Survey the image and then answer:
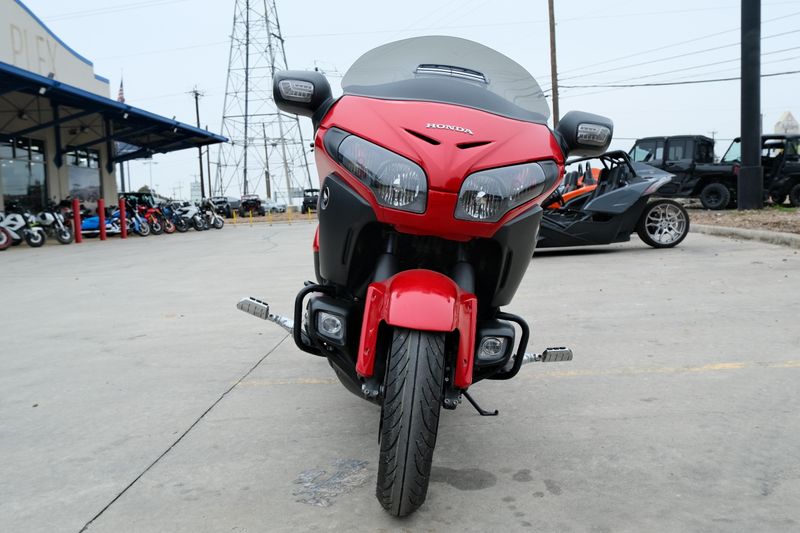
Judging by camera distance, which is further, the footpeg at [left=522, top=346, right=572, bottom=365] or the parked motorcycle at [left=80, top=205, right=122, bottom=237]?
the parked motorcycle at [left=80, top=205, right=122, bottom=237]

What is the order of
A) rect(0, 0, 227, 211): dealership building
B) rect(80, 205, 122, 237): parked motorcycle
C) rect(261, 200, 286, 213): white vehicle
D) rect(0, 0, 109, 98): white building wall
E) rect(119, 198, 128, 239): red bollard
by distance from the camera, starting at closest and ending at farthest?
rect(0, 0, 227, 211): dealership building
rect(80, 205, 122, 237): parked motorcycle
rect(0, 0, 109, 98): white building wall
rect(119, 198, 128, 239): red bollard
rect(261, 200, 286, 213): white vehicle

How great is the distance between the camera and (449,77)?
292 cm

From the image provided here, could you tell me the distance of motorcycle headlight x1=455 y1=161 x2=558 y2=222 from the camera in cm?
244

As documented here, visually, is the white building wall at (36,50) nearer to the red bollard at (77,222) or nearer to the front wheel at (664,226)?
the red bollard at (77,222)

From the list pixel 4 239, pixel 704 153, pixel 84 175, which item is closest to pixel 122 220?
pixel 4 239

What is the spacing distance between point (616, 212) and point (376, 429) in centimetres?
758

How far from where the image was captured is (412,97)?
2725 mm

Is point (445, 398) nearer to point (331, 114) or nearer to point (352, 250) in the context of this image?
point (352, 250)

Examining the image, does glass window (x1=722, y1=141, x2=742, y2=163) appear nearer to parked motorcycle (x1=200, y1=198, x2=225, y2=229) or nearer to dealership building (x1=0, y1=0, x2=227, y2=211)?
dealership building (x1=0, y1=0, x2=227, y2=211)

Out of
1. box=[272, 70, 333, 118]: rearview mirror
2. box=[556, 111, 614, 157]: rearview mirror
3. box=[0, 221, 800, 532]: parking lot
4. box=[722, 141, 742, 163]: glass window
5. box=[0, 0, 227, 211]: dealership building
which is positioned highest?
box=[0, 0, 227, 211]: dealership building

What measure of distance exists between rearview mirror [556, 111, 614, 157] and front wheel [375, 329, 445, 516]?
1.22m

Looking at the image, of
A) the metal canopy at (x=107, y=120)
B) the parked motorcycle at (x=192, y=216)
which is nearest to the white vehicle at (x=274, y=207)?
the metal canopy at (x=107, y=120)

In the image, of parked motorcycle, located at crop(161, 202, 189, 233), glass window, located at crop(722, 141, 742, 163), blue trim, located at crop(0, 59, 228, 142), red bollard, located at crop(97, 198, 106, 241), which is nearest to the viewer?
blue trim, located at crop(0, 59, 228, 142)

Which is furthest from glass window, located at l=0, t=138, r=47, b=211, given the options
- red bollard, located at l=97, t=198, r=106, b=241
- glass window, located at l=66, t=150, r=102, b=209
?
red bollard, located at l=97, t=198, r=106, b=241
